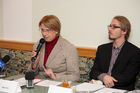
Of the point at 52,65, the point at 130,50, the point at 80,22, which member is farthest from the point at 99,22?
the point at 52,65

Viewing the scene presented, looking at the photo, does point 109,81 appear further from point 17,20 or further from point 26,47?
point 17,20

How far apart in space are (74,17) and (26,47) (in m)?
1.10

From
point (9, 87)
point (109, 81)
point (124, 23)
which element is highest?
point (124, 23)

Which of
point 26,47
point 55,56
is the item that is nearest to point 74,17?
point 55,56

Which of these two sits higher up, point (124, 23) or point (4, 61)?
point (124, 23)

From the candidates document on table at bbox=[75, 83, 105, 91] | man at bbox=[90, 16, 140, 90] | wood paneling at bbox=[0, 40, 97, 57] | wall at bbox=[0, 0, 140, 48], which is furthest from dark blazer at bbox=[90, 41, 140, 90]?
document on table at bbox=[75, 83, 105, 91]

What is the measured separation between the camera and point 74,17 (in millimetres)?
3719

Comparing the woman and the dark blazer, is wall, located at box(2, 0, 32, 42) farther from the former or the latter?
the dark blazer

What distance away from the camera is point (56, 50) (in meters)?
3.22

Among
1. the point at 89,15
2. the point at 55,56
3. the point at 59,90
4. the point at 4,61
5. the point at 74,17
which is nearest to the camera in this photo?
the point at 59,90

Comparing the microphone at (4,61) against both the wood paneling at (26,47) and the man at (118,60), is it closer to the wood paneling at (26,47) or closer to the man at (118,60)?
the man at (118,60)

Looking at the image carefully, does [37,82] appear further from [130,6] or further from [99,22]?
[130,6]

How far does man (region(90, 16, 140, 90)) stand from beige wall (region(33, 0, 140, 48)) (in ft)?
0.73

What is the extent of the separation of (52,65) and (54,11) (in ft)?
3.66
